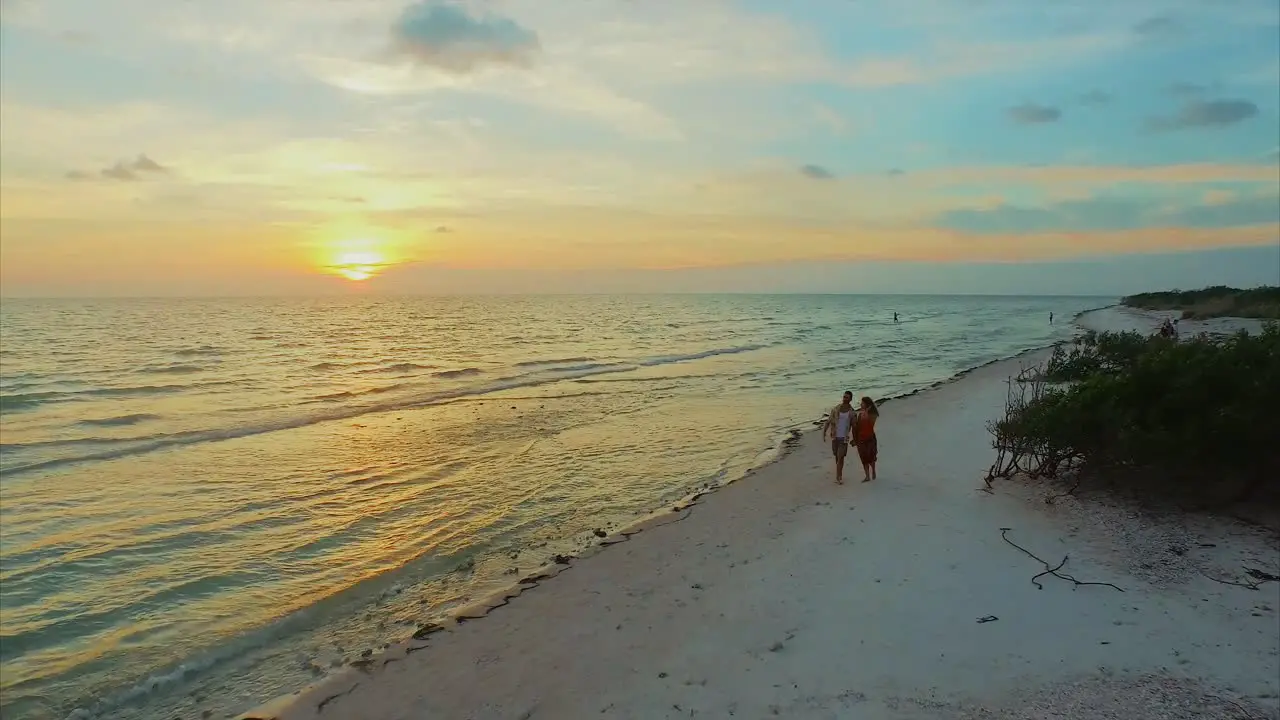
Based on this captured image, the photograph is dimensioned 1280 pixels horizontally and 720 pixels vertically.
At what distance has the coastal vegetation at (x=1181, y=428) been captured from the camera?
9.02 metres

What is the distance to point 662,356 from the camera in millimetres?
43406

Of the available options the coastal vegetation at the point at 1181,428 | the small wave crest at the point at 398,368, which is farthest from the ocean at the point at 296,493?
the coastal vegetation at the point at 1181,428

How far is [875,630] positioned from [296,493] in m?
11.9

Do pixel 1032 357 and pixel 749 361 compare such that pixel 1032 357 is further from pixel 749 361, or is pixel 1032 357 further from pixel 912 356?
pixel 749 361

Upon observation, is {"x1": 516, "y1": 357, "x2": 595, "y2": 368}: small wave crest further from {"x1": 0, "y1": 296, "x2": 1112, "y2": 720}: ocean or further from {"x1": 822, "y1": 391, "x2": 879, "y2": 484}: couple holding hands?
{"x1": 822, "y1": 391, "x2": 879, "y2": 484}: couple holding hands

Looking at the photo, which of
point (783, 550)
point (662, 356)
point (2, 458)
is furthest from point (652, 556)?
point (662, 356)

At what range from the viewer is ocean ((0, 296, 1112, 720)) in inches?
320

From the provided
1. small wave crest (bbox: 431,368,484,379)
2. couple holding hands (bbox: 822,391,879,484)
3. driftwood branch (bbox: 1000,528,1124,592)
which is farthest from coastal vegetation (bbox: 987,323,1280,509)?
small wave crest (bbox: 431,368,484,379)

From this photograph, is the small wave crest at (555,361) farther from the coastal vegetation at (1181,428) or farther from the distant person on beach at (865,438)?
the coastal vegetation at (1181,428)

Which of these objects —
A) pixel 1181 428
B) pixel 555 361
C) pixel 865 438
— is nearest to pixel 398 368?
pixel 555 361

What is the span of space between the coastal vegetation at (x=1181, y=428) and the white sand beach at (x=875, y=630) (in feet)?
2.26

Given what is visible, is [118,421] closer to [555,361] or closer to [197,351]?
[555,361]

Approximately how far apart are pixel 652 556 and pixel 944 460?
23.6 ft

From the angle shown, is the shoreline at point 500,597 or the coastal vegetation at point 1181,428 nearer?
the shoreline at point 500,597
